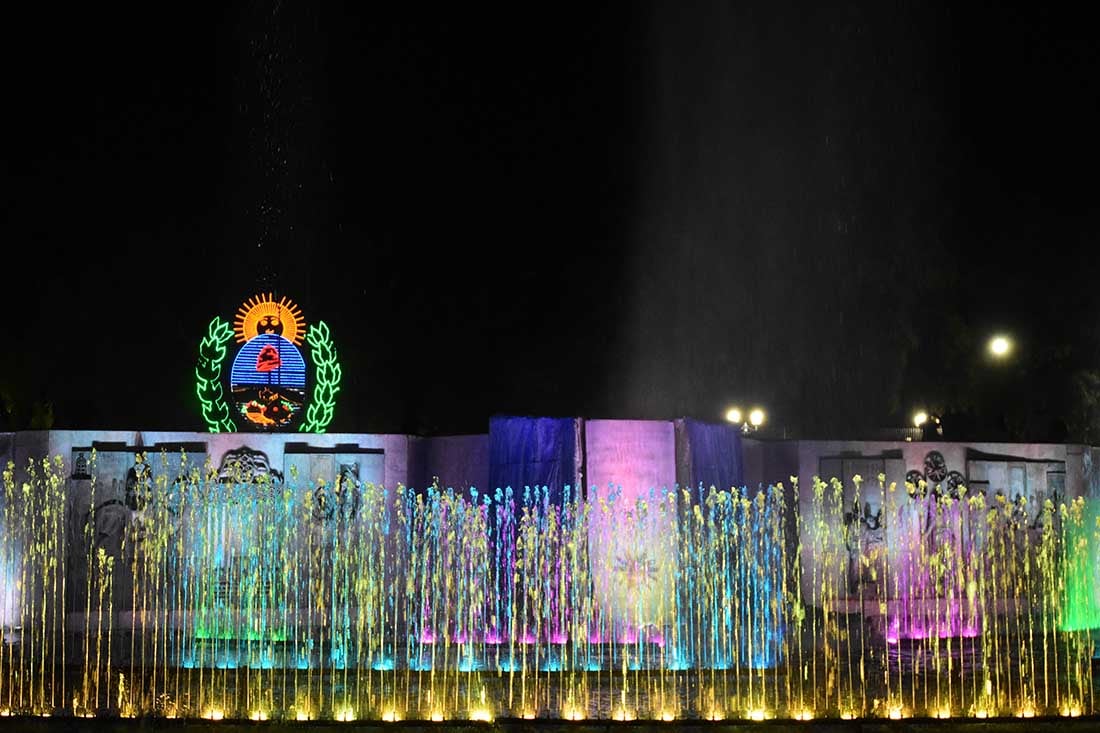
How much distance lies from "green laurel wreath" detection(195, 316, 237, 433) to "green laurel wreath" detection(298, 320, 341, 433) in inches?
44.1

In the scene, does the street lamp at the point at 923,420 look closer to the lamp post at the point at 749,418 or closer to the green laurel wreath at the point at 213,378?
the lamp post at the point at 749,418

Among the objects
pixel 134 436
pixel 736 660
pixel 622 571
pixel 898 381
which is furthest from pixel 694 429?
pixel 898 381

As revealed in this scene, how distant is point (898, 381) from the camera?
2595cm

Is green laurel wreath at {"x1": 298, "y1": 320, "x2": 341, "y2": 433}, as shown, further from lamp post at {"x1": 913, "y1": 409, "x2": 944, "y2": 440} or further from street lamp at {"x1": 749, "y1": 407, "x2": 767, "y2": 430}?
lamp post at {"x1": 913, "y1": 409, "x2": 944, "y2": 440}

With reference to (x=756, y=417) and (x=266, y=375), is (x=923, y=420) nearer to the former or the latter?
(x=756, y=417)

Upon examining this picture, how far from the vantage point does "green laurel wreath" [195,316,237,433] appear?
61.1 ft

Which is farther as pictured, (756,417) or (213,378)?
(756,417)

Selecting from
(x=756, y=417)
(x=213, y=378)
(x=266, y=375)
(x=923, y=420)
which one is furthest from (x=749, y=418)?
(x=213, y=378)

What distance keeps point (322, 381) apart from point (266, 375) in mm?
821

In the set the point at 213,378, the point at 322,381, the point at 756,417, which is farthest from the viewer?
the point at 756,417

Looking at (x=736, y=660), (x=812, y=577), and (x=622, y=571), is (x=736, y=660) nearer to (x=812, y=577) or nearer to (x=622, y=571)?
(x=622, y=571)

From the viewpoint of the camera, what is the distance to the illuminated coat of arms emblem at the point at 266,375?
18656 millimetres

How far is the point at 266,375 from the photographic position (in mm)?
18781

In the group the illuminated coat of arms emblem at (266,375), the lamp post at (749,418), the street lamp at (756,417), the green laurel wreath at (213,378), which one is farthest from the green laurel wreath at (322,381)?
the street lamp at (756,417)
